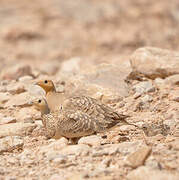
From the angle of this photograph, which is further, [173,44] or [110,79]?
[173,44]

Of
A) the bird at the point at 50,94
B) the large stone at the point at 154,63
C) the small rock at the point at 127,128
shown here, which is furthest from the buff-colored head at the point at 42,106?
the large stone at the point at 154,63

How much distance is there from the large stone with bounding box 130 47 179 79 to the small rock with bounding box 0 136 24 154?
98.6 inches

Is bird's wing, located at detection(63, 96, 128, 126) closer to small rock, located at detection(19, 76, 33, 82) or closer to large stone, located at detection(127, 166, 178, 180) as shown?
large stone, located at detection(127, 166, 178, 180)

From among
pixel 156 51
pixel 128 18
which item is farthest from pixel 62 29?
pixel 156 51

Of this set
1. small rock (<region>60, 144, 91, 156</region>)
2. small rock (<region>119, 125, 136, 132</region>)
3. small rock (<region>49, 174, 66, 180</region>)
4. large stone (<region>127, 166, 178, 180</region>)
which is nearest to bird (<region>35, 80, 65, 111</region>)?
small rock (<region>119, 125, 136, 132</region>)

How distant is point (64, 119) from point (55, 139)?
1.06ft

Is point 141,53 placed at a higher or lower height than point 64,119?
higher

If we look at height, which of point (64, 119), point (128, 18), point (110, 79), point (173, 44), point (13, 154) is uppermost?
point (128, 18)

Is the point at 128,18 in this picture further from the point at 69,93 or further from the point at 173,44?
the point at 69,93

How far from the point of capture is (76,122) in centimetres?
480

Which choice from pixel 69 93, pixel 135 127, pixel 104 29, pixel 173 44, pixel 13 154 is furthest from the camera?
pixel 104 29

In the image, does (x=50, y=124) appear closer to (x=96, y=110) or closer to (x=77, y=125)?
(x=77, y=125)

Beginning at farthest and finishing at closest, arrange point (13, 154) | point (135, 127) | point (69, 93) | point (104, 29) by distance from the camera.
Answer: point (104, 29), point (69, 93), point (135, 127), point (13, 154)

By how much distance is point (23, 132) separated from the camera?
541 cm
